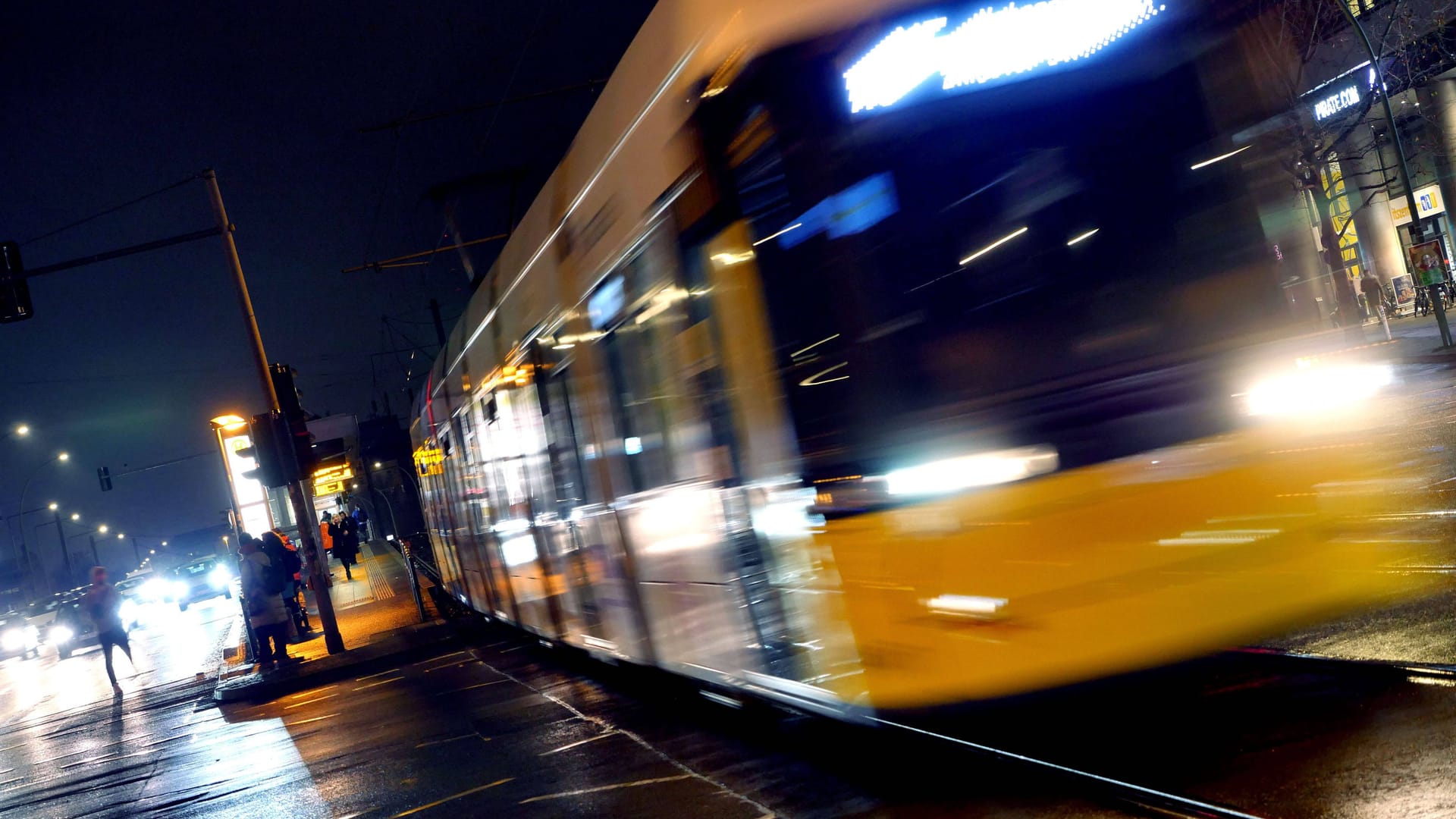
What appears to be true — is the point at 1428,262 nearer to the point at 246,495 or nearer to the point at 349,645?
the point at 349,645

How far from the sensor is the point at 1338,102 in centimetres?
3031

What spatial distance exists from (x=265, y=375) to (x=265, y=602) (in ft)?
11.3

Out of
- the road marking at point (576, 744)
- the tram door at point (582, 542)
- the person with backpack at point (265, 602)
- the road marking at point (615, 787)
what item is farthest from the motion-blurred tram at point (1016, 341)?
the person with backpack at point (265, 602)

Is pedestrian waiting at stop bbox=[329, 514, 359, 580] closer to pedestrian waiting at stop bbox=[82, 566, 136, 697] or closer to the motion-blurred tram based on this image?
pedestrian waiting at stop bbox=[82, 566, 136, 697]

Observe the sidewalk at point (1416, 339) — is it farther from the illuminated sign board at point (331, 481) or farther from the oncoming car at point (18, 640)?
the oncoming car at point (18, 640)

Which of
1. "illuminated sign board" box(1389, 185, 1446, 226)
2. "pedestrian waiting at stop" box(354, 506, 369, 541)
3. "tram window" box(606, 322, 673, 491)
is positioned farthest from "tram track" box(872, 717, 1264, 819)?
"pedestrian waiting at stop" box(354, 506, 369, 541)

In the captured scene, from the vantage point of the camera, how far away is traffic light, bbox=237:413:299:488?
1714 cm

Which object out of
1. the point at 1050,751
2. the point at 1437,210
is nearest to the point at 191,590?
the point at 1437,210

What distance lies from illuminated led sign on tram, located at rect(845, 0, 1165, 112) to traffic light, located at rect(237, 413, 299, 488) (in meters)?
14.5

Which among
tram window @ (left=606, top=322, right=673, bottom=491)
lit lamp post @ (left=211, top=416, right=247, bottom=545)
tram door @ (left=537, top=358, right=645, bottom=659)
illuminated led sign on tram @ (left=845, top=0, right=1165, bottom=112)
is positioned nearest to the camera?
illuminated led sign on tram @ (left=845, top=0, right=1165, bottom=112)

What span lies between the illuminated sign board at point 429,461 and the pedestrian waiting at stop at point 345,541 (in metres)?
18.3

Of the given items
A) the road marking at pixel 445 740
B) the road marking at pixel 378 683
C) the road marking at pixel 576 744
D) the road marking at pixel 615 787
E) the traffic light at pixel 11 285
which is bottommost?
the road marking at pixel 378 683

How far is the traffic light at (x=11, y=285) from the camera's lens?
15.0 m

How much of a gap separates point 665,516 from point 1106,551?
269 centimetres
